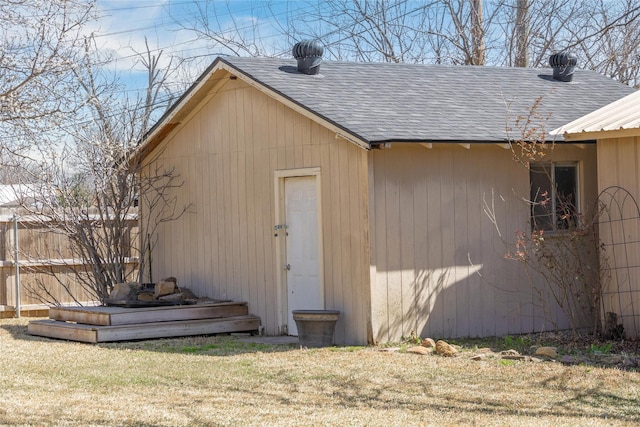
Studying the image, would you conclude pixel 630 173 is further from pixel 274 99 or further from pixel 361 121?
pixel 274 99

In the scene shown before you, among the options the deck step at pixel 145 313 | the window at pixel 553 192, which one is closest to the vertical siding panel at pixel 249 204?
the deck step at pixel 145 313

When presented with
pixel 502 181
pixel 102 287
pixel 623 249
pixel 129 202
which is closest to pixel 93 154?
pixel 129 202

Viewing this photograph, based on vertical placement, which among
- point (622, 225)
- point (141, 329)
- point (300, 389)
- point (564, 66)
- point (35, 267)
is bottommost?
point (300, 389)

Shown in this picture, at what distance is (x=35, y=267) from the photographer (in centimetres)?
1928

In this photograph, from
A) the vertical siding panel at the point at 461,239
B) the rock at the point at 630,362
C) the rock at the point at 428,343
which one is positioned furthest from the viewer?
the vertical siding panel at the point at 461,239

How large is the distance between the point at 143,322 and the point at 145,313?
5.2 inches

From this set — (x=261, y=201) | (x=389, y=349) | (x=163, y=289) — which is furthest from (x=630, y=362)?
(x=163, y=289)

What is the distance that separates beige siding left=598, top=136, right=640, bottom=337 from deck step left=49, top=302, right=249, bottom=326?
5.48m

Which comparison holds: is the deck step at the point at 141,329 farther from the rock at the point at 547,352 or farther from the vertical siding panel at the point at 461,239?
the rock at the point at 547,352

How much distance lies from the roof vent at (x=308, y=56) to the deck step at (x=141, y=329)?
3.86m

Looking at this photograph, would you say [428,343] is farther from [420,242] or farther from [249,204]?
[249,204]

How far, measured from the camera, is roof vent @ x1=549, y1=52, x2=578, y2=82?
18.3m

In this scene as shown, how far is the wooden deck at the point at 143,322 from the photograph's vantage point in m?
14.5

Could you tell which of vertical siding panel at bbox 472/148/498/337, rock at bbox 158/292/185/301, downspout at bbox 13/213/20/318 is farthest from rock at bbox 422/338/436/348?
downspout at bbox 13/213/20/318
